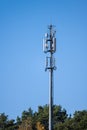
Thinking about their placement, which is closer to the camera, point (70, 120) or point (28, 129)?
point (28, 129)

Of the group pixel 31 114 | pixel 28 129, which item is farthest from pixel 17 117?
pixel 28 129

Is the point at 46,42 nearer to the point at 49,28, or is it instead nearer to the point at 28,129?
the point at 49,28

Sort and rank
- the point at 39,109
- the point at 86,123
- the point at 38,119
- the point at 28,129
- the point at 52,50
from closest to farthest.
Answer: the point at 52,50, the point at 28,129, the point at 86,123, the point at 38,119, the point at 39,109

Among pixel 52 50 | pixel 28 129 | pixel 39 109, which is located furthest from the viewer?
pixel 39 109

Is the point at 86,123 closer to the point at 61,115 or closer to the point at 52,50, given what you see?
the point at 61,115

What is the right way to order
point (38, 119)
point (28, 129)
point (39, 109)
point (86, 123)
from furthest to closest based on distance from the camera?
1. point (39, 109)
2. point (38, 119)
3. point (86, 123)
4. point (28, 129)

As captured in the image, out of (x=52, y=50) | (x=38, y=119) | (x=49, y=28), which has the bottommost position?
(x=52, y=50)

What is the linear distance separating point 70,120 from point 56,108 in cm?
1239

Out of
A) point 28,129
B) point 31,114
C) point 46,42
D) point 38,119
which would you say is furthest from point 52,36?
point 31,114

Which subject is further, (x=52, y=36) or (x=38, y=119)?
(x=38, y=119)

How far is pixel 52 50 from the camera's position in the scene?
35562 millimetres

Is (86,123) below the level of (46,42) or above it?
above

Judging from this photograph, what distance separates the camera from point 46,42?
36.2m

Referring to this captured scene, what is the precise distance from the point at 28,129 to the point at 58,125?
33.1 feet
